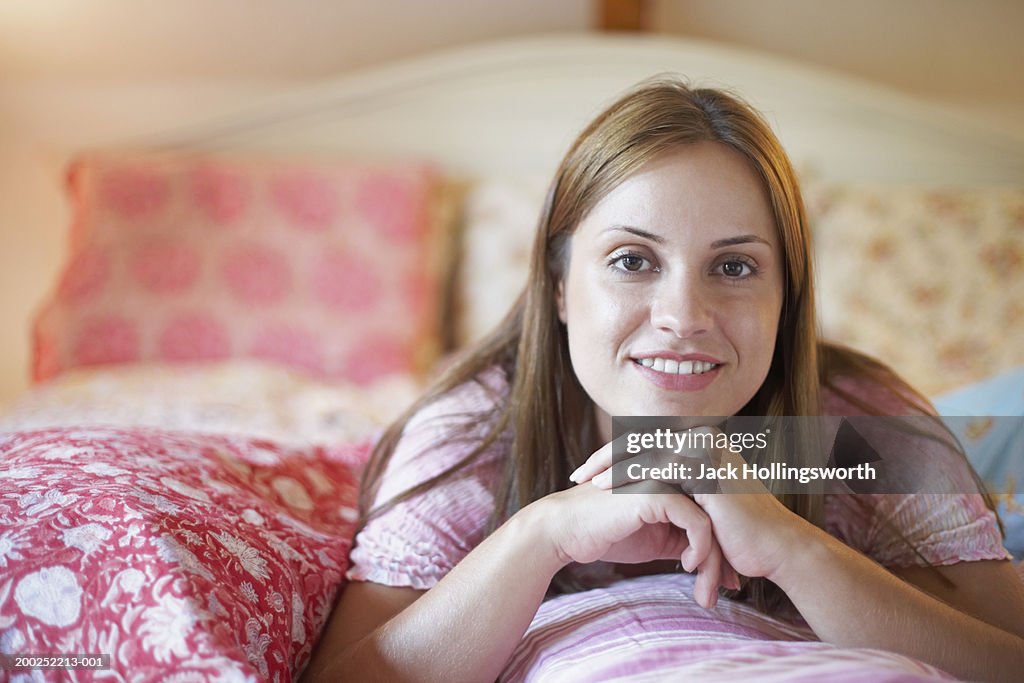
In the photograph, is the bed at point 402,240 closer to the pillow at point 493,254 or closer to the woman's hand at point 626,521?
the pillow at point 493,254

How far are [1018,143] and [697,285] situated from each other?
219 cm

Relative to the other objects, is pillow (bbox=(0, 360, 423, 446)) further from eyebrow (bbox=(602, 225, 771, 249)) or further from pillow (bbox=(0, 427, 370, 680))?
eyebrow (bbox=(602, 225, 771, 249))

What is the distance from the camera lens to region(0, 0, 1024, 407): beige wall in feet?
8.63

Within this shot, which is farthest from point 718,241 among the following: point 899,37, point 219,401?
point 899,37

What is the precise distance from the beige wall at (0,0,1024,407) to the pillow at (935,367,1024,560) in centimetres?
168

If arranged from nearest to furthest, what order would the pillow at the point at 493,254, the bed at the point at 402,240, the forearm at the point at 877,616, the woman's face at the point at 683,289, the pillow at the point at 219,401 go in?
the forearm at the point at 877,616 < the woman's face at the point at 683,289 < the pillow at the point at 219,401 < the bed at the point at 402,240 < the pillow at the point at 493,254

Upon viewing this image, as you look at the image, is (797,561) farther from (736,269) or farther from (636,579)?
(736,269)

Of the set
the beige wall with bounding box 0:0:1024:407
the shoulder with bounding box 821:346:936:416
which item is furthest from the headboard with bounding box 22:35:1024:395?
the shoulder with bounding box 821:346:936:416

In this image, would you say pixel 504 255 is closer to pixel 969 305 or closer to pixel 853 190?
pixel 853 190

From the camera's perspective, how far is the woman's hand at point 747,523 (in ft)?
2.87

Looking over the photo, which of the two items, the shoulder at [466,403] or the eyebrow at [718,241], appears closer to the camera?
the eyebrow at [718,241]

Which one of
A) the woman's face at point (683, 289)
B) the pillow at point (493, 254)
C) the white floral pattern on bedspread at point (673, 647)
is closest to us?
the white floral pattern on bedspread at point (673, 647)

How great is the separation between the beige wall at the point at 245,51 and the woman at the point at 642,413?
178 centimetres

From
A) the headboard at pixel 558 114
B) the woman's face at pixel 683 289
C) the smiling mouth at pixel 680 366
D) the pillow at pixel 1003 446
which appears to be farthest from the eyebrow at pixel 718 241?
the headboard at pixel 558 114
